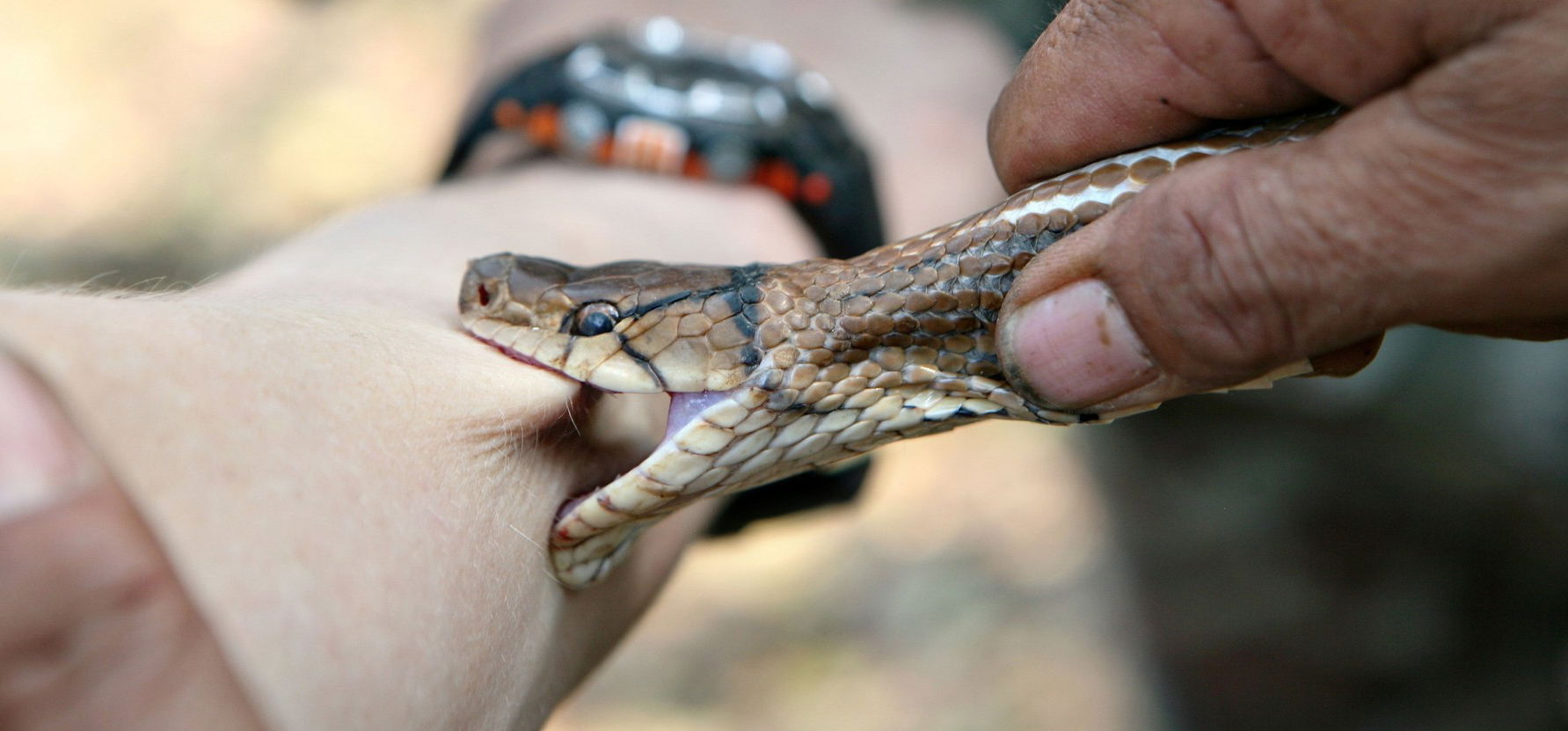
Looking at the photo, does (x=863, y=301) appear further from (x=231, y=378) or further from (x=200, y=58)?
(x=200, y=58)

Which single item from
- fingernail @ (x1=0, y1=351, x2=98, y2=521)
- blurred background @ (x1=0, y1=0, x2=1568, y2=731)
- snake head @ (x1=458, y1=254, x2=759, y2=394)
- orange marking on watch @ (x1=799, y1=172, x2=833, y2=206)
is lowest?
blurred background @ (x1=0, y1=0, x2=1568, y2=731)

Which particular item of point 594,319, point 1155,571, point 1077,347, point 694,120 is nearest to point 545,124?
point 694,120

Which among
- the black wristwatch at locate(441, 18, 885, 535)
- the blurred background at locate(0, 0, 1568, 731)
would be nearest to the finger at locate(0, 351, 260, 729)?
the black wristwatch at locate(441, 18, 885, 535)

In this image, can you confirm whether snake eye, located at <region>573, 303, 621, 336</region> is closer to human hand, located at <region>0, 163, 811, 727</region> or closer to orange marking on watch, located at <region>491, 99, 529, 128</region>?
human hand, located at <region>0, 163, 811, 727</region>

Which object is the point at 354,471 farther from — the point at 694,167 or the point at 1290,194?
the point at 694,167

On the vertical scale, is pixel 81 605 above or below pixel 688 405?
above

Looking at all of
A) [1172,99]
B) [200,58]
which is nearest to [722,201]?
[1172,99]

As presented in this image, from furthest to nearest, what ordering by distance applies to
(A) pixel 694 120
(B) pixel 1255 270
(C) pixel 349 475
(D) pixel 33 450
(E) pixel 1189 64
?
1. (A) pixel 694 120
2. (E) pixel 1189 64
3. (B) pixel 1255 270
4. (C) pixel 349 475
5. (D) pixel 33 450
